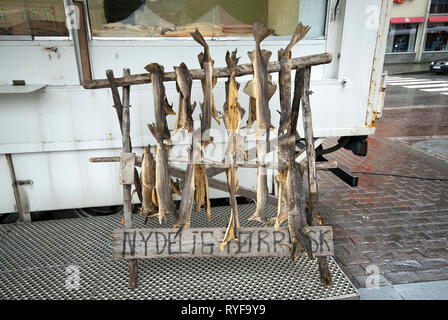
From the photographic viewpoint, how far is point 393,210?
430 cm

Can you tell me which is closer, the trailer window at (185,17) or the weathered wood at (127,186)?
the weathered wood at (127,186)

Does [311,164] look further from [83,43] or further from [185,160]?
[83,43]

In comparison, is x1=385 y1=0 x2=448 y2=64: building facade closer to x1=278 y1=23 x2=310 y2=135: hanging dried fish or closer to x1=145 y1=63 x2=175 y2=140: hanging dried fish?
x1=278 y1=23 x2=310 y2=135: hanging dried fish

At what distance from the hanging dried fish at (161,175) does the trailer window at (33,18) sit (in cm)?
164

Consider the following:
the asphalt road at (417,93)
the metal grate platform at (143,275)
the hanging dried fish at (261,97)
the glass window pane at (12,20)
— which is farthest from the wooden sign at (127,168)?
the asphalt road at (417,93)

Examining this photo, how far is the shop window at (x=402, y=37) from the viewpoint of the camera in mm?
25272

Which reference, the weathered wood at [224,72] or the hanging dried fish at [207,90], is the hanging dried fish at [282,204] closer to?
the hanging dried fish at [207,90]

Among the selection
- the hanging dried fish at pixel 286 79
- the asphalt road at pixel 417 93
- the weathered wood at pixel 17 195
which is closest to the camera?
the hanging dried fish at pixel 286 79

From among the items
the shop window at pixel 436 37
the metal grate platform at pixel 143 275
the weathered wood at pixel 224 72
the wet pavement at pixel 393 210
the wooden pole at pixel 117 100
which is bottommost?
the wet pavement at pixel 393 210

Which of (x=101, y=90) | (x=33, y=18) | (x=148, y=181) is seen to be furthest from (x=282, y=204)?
(x=33, y=18)
